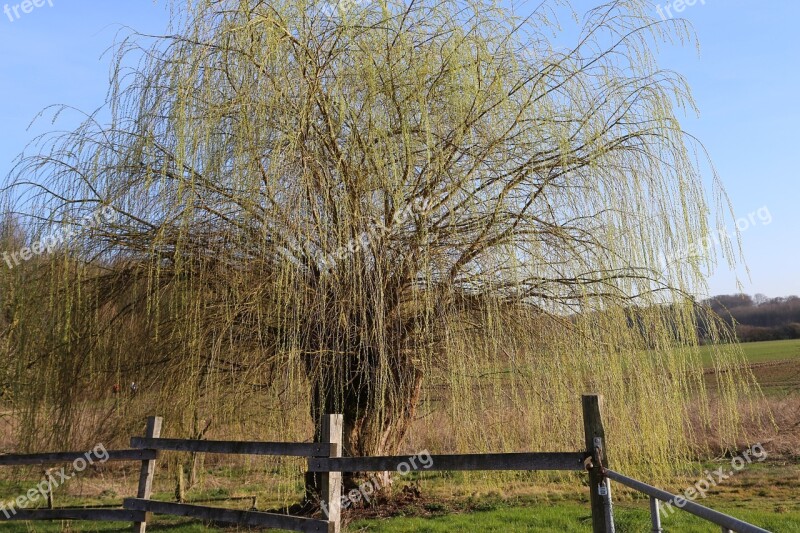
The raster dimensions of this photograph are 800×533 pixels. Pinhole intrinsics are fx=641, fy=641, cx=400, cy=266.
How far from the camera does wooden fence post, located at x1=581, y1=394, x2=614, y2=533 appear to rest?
10.7ft

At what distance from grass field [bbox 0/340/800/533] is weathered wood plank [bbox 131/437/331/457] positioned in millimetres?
1099

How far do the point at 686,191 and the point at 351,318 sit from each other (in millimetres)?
3220

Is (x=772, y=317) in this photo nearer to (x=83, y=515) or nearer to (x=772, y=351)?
(x=772, y=351)

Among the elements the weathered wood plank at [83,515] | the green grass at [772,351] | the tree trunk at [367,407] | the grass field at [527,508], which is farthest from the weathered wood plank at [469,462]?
the green grass at [772,351]

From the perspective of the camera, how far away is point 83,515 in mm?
5254

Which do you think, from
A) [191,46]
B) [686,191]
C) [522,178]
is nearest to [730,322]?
[686,191]

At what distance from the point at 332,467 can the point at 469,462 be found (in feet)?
2.92

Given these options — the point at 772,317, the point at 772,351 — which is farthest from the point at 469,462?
the point at 772,351

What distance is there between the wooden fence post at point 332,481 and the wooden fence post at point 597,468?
5.09ft

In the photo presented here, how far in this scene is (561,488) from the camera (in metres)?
9.64

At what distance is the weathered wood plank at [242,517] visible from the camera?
4.00 meters

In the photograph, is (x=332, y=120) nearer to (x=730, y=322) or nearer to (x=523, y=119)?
(x=523, y=119)

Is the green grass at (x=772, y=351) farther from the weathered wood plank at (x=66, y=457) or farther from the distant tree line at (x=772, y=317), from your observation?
the weathered wood plank at (x=66, y=457)

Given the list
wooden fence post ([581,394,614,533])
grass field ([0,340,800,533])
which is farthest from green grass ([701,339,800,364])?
wooden fence post ([581,394,614,533])
